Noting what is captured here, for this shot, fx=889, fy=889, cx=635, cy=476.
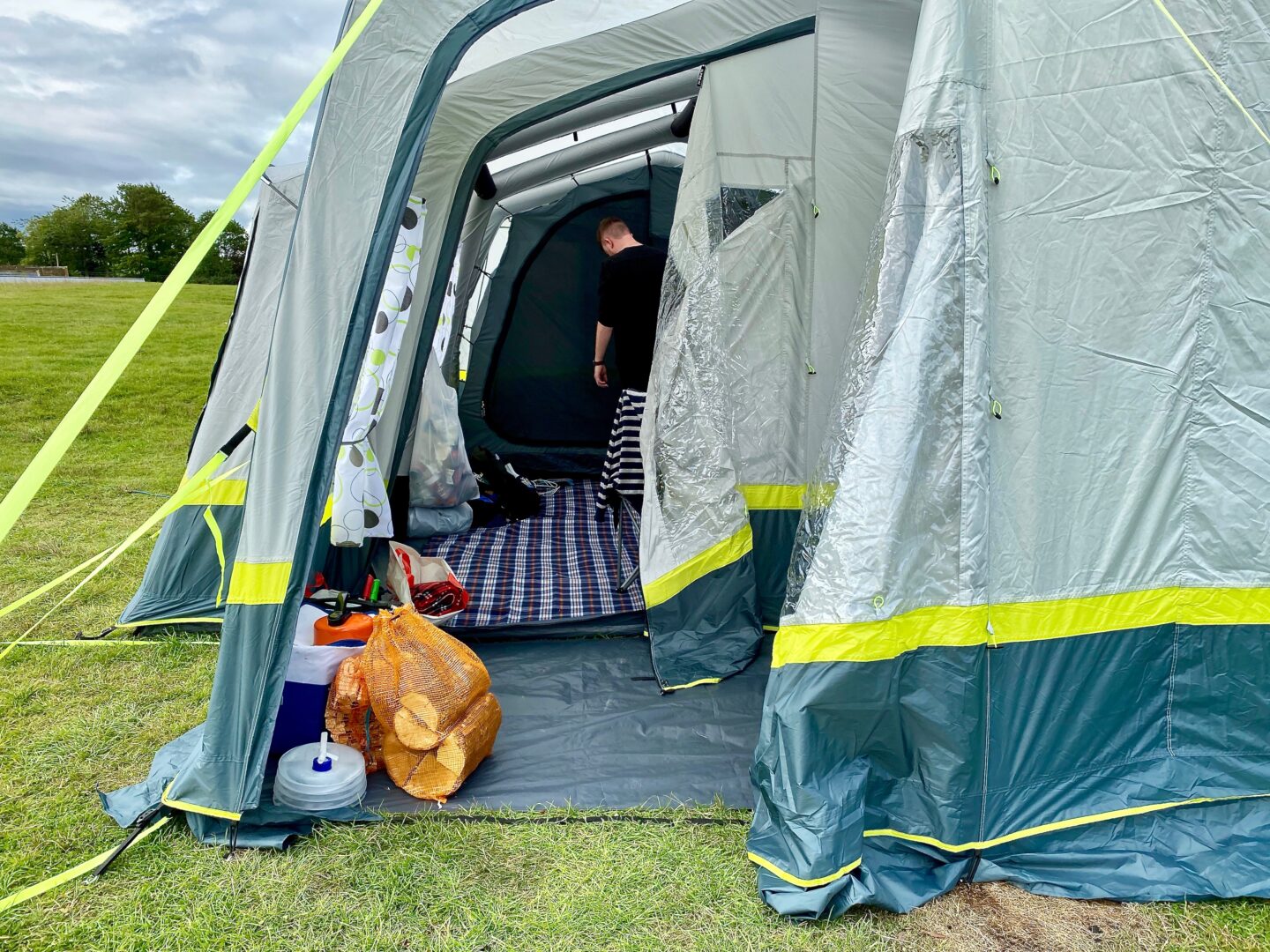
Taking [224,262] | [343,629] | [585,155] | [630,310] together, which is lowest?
[343,629]

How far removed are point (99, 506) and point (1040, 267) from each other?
17.4 ft

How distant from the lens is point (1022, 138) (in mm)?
2074

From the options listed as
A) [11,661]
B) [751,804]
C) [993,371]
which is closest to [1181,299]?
[993,371]

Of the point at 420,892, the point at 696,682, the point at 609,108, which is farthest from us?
the point at 609,108

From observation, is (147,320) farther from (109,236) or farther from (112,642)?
(109,236)

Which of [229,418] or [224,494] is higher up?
[229,418]

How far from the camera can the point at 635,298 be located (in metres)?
4.04

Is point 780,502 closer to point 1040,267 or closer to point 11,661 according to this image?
point 1040,267

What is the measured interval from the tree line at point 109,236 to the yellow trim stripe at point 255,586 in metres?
35.9

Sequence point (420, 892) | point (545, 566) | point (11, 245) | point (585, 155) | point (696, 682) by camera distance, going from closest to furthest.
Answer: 1. point (420, 892)
2. point (696, 682)
3. point (545, 566)
4. point (585, 155)
5. point (11, 245)

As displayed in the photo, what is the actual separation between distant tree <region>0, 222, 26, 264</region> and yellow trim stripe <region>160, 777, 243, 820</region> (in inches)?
1996

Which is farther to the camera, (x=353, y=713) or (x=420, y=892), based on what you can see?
(x=353, y=713)

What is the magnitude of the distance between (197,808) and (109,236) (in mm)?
44960

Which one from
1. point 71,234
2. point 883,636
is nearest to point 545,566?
point 883,636
